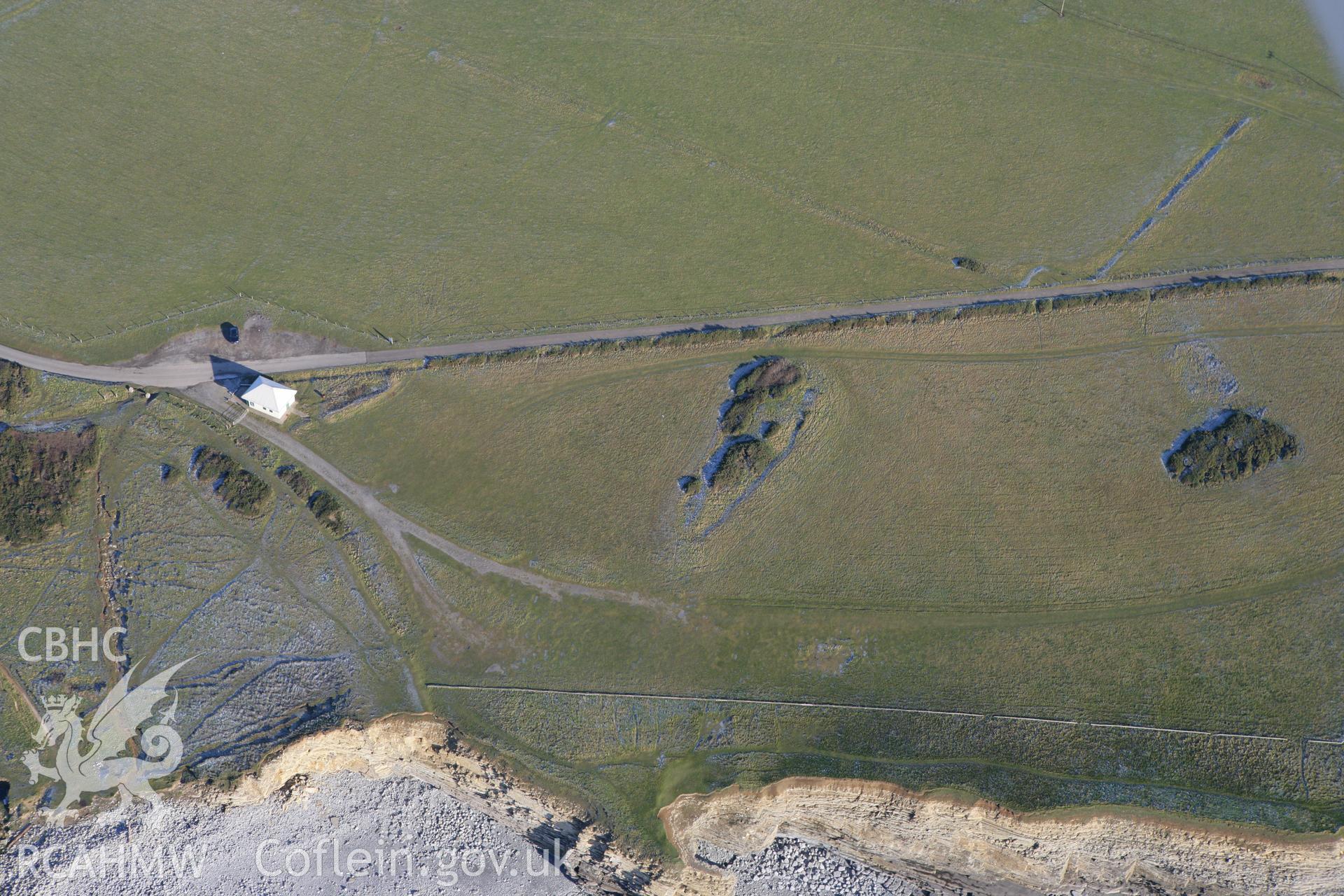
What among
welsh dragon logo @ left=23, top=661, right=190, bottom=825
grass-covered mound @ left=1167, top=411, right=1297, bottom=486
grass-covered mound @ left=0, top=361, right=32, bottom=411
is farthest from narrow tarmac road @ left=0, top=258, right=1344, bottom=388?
welsh dragon logo @ left=23, top=661, right=190, bottom=825

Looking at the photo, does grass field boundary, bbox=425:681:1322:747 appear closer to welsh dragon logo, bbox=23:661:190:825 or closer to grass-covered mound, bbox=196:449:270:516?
welsh dragon logo, bbox=23:661:190:825

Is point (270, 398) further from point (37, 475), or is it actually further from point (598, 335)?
point (598, 335)

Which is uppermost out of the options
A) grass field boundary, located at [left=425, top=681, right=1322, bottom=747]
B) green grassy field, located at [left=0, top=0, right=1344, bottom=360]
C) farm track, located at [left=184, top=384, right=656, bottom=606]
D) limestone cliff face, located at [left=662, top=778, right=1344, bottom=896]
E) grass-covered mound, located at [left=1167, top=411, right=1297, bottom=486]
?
green grassy field, located at [left=0, top=0, right=1344, bottom=360]

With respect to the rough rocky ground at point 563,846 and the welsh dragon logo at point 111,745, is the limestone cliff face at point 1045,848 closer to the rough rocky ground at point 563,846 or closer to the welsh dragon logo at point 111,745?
the rough rocky ground at point 563,846

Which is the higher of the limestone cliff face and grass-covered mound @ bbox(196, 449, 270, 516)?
grass-covered mound @ bbox(196, 449, 270, 516)

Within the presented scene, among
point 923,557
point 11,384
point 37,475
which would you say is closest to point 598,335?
point 923,557

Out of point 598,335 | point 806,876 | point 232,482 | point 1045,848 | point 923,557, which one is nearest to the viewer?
point 1045,848
